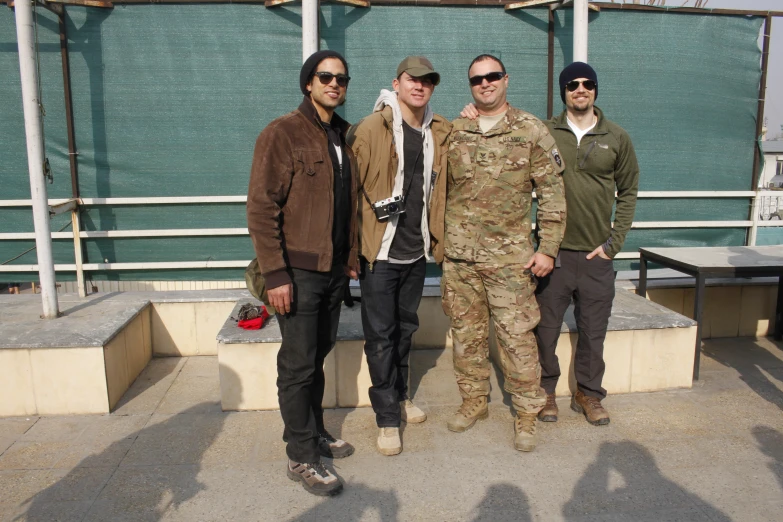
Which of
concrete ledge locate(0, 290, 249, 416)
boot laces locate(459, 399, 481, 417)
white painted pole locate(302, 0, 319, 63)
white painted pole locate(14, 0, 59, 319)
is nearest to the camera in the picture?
boot laces locate(459, 399, 481, 417)

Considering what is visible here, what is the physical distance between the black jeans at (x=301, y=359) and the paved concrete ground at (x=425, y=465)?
9.1 inches

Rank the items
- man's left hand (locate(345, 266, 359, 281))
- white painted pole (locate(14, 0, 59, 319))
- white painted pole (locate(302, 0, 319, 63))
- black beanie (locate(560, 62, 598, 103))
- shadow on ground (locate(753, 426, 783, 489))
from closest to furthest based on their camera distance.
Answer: shadow on ground (locate(753, 426, 783, 489))
man's left hand (locate(345, 266, 359, 281))
black beanie (locate(560, 62, 598, 103))
white painted pole (locate(14, 0, 59, 319))
white painted pole (locate(302, 0, 319, 63))

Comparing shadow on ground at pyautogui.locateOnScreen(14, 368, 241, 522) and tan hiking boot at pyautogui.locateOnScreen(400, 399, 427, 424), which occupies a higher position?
tan hiking boot at pyautogui.locateOnScreen(400, 399, 427, 424)

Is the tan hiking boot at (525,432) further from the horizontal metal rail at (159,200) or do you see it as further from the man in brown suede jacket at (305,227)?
the horizontal metal rail at (159,200)

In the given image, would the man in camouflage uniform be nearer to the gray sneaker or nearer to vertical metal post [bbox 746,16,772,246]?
the gray sneaker

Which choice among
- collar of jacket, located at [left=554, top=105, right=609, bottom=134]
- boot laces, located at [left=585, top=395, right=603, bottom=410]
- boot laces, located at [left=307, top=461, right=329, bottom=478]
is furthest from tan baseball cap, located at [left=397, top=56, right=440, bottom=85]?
boot laces, located at [left=585, top=395, right=603, bottom=410]

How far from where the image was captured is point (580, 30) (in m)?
4.42

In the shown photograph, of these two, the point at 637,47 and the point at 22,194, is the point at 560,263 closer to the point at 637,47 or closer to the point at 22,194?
the point at 637,47

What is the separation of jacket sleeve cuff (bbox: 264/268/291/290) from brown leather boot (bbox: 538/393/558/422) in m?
1.71

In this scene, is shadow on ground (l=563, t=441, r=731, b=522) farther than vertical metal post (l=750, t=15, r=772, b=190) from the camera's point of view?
No

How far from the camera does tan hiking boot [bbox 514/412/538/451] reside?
3035mm

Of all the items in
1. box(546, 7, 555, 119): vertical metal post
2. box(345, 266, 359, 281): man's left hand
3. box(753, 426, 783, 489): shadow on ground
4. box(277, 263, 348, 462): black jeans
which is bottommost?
box(753, 426, 783, 489): shadow on ground

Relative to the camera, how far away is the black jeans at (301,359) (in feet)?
8.81

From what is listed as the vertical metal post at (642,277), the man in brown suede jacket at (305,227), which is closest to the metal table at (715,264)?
the vertical metal post at (642,277)
